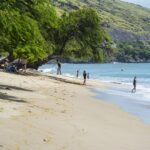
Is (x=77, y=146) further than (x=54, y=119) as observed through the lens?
No

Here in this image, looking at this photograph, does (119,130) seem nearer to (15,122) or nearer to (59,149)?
(15,122)

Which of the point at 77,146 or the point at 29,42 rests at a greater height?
the point at 29,42

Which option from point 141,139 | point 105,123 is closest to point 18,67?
point 105,123

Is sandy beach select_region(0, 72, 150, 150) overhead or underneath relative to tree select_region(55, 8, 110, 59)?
underneath

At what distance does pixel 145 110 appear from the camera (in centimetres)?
3180

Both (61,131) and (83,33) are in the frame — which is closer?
(61,131)

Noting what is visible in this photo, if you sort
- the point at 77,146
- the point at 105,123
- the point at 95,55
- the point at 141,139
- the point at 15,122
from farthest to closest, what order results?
the point at 95,55, the point at 105,123, the point at 141,139, the point at 15,122, the point at 77,146

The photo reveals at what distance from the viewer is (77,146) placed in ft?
49.4

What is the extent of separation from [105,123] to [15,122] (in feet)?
21.2

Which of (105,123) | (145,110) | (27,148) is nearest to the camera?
(27,148)

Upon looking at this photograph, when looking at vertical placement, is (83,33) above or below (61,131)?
above

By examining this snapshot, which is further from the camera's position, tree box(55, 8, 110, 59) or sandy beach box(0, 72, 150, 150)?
tree box(55, 8, 110, 59)

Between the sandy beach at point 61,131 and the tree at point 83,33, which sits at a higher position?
the tree at point 83,33

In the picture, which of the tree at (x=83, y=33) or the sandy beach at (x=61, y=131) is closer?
the sandy beach at (x=61, y=131)
